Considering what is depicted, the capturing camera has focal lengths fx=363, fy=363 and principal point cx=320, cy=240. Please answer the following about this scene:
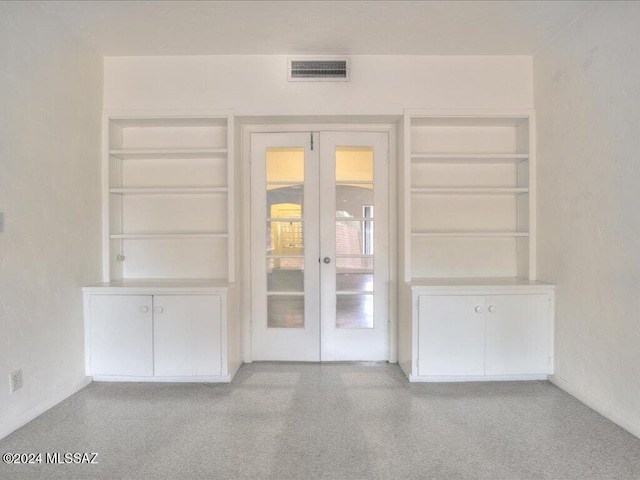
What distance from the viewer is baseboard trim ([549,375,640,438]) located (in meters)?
2.13

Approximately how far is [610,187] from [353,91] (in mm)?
1975

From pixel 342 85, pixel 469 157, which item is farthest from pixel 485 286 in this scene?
pixel 342 85

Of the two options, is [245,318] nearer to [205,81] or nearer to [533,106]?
[205,81]

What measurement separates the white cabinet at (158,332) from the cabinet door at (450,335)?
1552 mm

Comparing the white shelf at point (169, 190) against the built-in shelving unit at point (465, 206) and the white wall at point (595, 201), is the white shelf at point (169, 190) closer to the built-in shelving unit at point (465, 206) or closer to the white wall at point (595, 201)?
the built-in shelving unit at point (465, 206)

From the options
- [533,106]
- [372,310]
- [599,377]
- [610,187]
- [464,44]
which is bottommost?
[599,377]

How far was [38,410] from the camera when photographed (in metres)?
2.34

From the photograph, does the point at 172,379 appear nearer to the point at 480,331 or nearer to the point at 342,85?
the point at 480,331

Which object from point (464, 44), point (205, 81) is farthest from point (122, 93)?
point (464, 44)

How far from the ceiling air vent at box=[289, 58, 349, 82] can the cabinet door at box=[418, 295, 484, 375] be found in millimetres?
1968

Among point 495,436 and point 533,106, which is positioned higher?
point 533,106

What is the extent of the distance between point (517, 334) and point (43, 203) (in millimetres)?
3560

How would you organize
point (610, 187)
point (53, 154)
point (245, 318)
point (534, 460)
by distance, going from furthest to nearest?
point (245, 318)
point (53, 154)
point (610, 187)
point (534, 460)

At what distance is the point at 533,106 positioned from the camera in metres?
3.09
